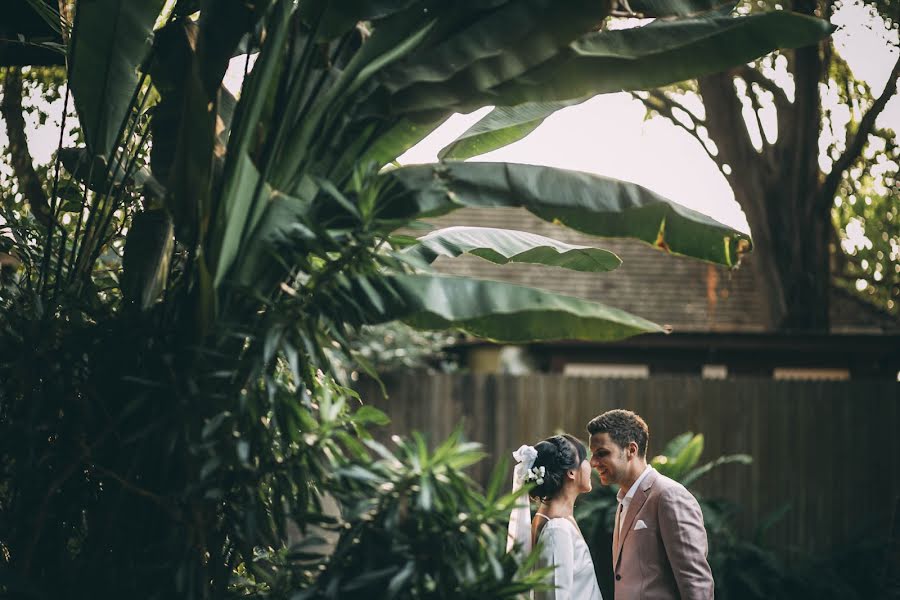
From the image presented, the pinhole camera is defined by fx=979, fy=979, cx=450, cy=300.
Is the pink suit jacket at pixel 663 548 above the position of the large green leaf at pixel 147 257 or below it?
below

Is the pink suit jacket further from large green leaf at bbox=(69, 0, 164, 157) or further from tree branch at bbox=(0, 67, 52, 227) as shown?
tree branch at bbox=(0, 67, 52, 227)

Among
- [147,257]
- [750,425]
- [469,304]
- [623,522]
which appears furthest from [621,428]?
[750,425]

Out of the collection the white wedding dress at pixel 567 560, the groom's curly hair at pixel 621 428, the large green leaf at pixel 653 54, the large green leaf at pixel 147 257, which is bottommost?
the white wedding dress at pixel 567 560

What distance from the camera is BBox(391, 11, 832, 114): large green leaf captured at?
3809mm

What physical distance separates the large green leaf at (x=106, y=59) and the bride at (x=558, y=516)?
244 cm

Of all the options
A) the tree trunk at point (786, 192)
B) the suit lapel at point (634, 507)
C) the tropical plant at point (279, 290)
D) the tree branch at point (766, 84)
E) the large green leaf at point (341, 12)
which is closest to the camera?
the tropical plant at point (279, 290)

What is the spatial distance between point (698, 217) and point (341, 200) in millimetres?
1590

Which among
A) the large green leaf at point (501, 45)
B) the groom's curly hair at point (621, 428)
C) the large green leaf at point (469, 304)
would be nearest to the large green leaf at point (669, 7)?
the large green leaf at point (501, 45)

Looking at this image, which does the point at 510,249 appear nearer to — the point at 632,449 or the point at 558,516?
the point at 632,449

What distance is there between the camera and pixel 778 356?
15.0 meters

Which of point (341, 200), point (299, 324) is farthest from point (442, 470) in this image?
point (341, 200)

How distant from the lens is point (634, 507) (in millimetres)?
4633

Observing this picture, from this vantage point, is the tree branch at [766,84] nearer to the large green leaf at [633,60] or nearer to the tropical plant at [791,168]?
the tropical plant at [791,168]

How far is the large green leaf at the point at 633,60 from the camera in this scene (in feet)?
12.5
